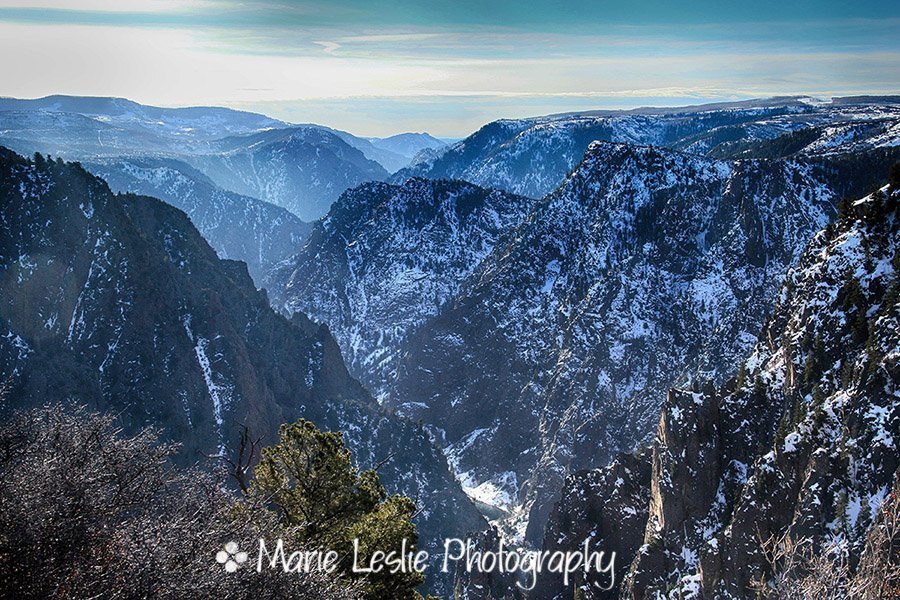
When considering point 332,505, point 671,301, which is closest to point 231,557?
point 332,505

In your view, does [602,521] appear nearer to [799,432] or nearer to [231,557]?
[799,432]

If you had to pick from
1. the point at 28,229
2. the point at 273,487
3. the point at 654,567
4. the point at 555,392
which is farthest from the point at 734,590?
the point at 555,392

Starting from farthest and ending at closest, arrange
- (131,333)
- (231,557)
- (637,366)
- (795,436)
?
(637,366), (131,333), (795,436), (231,557)

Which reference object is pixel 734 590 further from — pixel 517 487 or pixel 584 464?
pixel 517 487

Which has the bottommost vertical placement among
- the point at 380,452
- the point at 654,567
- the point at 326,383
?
the point at 380,452

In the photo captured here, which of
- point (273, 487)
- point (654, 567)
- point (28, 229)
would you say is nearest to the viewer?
point (273, 487)

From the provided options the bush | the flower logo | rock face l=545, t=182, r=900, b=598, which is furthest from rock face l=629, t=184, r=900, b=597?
the flower logo

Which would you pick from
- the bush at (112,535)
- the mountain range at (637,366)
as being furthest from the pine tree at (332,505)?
the mountain range at (637,366)

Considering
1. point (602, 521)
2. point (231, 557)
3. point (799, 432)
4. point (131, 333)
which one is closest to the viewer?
point (231, 557)
